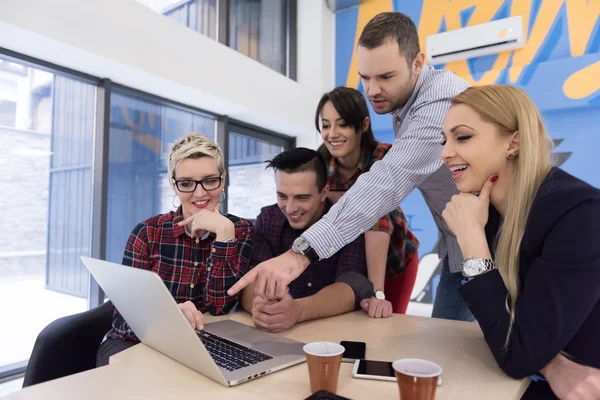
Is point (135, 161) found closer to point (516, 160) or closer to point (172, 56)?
point (172, 56)

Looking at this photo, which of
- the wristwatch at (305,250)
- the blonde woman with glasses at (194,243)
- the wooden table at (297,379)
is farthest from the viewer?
the blonde woman with glasses at (194,243)

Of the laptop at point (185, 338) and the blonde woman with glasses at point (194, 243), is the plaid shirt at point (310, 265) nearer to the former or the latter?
the blonde woman with glasses at point (194, 243)

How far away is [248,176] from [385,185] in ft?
12.1

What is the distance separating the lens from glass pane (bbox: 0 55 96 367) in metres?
2.75

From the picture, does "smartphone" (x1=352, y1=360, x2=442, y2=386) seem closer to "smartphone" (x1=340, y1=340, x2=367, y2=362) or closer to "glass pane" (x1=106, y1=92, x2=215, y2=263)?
"smartphone" (x1=340, y1=340, x2=367, y2=362)

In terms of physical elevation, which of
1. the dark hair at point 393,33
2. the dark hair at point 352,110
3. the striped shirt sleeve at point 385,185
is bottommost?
the striped shirt sleeve at point 385,185

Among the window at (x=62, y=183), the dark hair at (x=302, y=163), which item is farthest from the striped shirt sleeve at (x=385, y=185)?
the window at (x=62, y=183)

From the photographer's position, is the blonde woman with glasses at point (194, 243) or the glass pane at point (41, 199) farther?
the glass pane at point (41, 199)

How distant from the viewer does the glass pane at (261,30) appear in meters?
4.34

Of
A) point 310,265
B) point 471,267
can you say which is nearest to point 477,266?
point 471,267

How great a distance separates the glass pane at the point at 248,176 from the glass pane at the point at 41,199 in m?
1.66

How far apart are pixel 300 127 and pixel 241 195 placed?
1.03 metres

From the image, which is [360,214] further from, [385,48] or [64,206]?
[64,206]

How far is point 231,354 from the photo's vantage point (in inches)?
37.2
